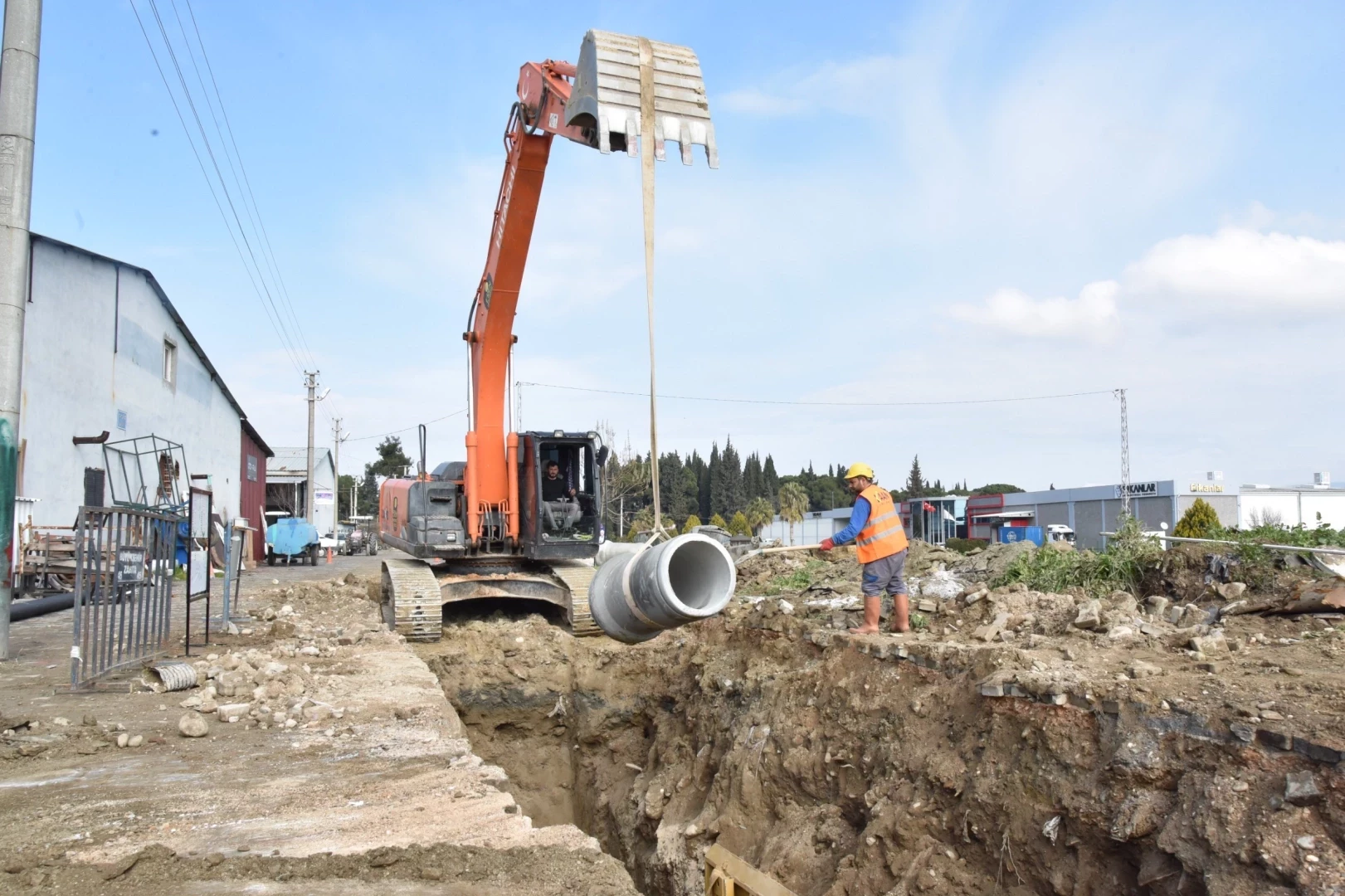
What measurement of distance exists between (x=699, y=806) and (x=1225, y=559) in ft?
18.2

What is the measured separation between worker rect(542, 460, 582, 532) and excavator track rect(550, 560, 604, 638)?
2.10 ft

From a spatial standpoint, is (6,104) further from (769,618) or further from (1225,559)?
(1225,559)

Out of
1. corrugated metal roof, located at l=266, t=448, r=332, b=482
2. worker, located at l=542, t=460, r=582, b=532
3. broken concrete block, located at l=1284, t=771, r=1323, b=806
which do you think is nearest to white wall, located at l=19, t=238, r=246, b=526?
worker, located at l=542, t=460, r=582, b=532

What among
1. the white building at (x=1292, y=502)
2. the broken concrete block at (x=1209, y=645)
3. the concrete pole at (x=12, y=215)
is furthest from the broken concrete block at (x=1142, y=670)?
the white building at (x=1292, y=502)

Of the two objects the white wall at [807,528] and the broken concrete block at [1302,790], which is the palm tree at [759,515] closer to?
the white wall at [807,528]

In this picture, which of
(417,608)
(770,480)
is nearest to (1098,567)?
(417,608)

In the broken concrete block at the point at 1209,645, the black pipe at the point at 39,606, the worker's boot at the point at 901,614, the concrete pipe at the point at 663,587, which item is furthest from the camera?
the black pipe at the point at 39,606

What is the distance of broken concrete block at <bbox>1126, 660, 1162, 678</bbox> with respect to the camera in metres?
5.29

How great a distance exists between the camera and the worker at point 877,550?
26.4ft

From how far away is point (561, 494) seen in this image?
38.1ft

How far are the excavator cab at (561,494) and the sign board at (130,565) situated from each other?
13.9 ft

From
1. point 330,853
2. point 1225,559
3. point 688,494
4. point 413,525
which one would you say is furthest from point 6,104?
point 688,494

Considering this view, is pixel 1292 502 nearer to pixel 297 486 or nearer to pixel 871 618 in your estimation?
pixel 871 618

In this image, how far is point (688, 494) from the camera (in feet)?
258
